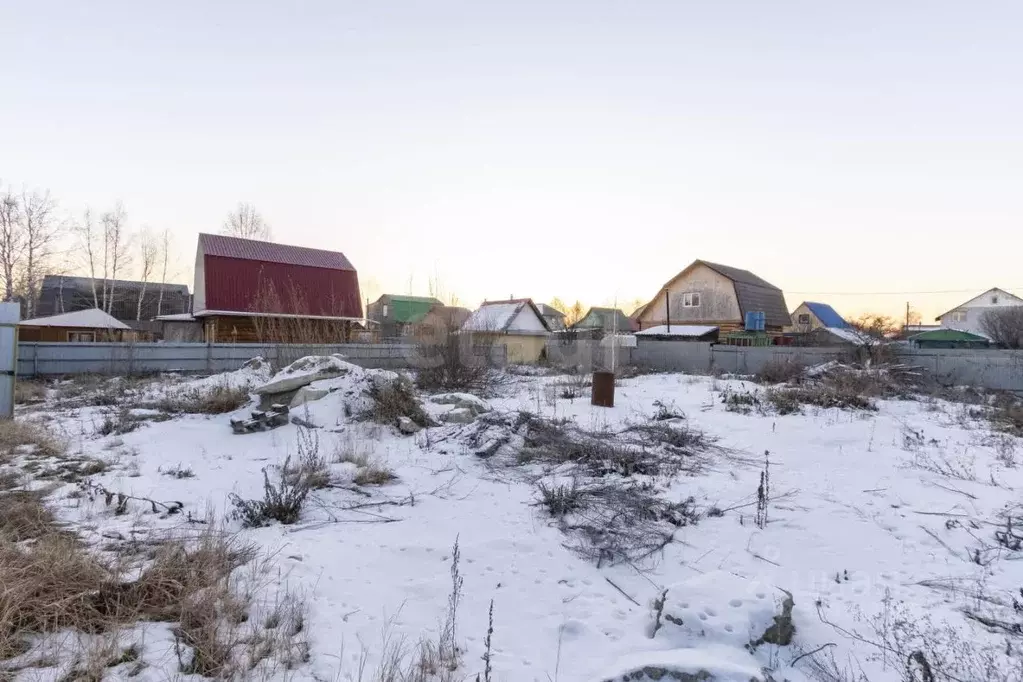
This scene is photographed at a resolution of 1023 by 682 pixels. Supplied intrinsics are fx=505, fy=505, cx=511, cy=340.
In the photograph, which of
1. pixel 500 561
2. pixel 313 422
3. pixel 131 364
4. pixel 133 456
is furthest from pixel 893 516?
pixel 131 364

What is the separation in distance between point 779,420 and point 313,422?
780 cm

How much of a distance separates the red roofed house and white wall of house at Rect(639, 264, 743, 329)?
20.4 m

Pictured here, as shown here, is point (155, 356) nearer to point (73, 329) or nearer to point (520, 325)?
point (73, 329)

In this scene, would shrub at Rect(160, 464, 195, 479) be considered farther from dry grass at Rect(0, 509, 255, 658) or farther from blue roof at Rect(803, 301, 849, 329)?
blue roof at Rect(803, 301, 849, 329)

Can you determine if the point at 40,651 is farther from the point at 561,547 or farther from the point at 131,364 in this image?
the point at 131,364

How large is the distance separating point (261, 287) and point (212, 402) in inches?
520

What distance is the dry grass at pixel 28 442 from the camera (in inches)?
224

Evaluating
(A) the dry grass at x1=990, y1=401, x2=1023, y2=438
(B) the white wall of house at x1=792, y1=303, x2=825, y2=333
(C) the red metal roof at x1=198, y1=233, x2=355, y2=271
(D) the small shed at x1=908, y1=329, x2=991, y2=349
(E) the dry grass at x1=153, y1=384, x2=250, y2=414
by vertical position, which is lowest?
(A) the dry grass at x1=990, y1=401, x2=1023, y2=438

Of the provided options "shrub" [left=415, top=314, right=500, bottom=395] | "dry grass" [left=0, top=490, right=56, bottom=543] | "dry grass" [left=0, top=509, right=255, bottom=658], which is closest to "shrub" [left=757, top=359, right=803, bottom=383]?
"shrub" [left=415, top=314, right=500, bottom=395]

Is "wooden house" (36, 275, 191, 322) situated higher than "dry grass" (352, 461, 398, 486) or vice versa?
"wooden house" (36, 275, 191, 322)

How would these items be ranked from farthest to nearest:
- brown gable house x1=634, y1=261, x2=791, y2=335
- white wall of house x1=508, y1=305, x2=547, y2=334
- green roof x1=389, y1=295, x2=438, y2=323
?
green roof x1=389, y1=295, x2=438, y2=323 → brown gable house x1=634, y1=261, x2=791, y2=335 → white wall of house x1=508, y1=305, x2=547, y2=334

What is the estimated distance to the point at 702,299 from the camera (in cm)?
3181

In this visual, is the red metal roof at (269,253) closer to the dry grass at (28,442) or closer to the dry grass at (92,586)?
the dry grass at (28,442)

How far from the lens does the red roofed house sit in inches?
779
